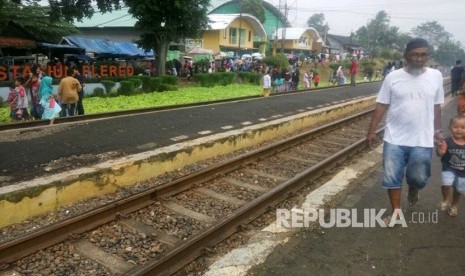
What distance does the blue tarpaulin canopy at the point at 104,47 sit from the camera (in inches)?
1152

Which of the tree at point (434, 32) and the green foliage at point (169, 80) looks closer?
the green foliage at point (169, 80)

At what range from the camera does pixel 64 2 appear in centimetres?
2247

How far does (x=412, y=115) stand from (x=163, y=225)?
3035 mm

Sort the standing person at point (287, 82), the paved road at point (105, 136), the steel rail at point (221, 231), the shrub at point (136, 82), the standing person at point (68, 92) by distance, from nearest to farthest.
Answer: the steel rail at point (221, 231) < the paved road at point (105, 136) < the standing person at point (68, 92) < the shrub at point (136, 82) < the standing person at point (287, 82)

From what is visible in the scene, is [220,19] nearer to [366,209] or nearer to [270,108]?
[270,108]

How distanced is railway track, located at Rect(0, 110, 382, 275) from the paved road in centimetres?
186

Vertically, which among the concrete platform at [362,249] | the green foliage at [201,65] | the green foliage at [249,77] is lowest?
the concrete platform at [362,249]

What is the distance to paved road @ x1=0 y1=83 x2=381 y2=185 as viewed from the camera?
665 centimetres

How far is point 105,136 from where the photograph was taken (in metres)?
8.68

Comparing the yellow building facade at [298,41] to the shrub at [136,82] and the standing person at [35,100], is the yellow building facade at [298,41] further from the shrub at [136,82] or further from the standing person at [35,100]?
the standing person at [35,100]

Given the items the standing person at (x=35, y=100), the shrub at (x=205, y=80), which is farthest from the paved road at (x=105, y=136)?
the shrub at (x=205, y=80)

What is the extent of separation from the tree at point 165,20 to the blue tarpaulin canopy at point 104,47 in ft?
13.5

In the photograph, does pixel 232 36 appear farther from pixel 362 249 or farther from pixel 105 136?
pixel 362 249

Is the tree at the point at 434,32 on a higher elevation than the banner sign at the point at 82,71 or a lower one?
higher
